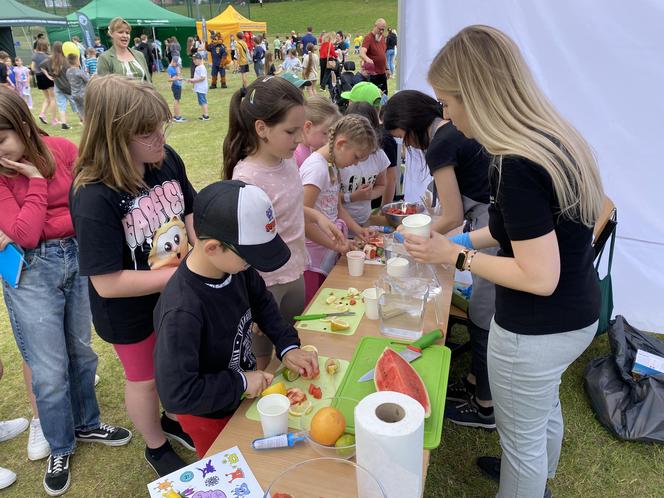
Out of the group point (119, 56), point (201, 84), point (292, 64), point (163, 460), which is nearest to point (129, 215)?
point (163, 460)

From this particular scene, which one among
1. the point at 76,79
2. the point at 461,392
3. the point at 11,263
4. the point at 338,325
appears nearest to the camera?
the point at 338,325

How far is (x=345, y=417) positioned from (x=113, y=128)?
1.35 meters

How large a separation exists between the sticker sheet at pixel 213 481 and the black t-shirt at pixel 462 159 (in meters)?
1.64

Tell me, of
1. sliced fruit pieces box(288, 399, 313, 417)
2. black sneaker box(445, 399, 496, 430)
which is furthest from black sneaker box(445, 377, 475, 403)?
sliced fruit pieces box(288, 399, 313, 417)

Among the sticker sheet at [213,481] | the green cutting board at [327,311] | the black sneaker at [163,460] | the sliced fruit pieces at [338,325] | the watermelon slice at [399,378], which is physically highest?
the watermelon slice at [399,378]

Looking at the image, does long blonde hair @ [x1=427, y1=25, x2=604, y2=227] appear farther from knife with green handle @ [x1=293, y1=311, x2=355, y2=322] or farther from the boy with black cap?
knife with green handle @ [x1=293, y1=311, x2=355, y2=322]

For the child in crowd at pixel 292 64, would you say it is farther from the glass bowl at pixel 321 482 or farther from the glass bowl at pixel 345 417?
the glass bowl at pixel 321 482

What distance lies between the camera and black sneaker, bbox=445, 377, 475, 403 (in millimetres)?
2944

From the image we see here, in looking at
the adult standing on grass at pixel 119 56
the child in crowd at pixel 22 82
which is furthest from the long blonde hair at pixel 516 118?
the child in crowd at pixel 22 82

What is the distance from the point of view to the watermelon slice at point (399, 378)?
1.42 meters

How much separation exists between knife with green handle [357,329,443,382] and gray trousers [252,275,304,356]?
0.88m

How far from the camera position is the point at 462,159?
2.28 meters

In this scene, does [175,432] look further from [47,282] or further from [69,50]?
[69,50]

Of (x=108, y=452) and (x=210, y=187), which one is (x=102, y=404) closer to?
(x=108, y=452)
